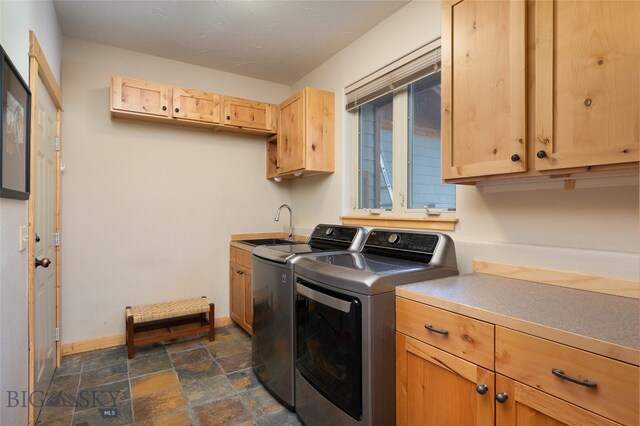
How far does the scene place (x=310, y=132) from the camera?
2867 mm

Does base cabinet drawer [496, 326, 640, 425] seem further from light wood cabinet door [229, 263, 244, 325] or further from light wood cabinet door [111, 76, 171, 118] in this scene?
light wood cabinet door [111, 76, 171, 118]

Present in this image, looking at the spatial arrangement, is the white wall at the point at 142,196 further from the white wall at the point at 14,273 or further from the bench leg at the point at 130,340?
the white wall at the point at 14,273

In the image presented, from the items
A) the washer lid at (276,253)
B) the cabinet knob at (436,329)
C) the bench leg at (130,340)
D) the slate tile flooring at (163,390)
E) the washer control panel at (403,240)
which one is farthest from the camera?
the bench leg at (130,340)

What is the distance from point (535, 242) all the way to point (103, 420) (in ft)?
8.20

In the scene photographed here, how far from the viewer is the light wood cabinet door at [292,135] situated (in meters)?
2.89

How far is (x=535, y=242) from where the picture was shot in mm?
1545

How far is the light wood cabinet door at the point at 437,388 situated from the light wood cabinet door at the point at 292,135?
1898 millimetres

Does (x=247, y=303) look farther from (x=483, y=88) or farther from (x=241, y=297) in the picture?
(x=483, y=88)

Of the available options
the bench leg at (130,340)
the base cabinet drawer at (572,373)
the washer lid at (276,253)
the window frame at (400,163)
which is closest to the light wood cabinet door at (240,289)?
the washer lid at (276,253)

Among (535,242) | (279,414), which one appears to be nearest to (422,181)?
(535,242)

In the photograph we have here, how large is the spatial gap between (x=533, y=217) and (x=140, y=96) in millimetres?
2941

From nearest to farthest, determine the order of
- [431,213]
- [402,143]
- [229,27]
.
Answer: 1. [431,213]
2. [402,143]
3. [229,27]

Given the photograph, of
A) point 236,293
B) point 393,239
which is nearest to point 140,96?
point 236,293

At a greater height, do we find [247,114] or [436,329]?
[247,114]
